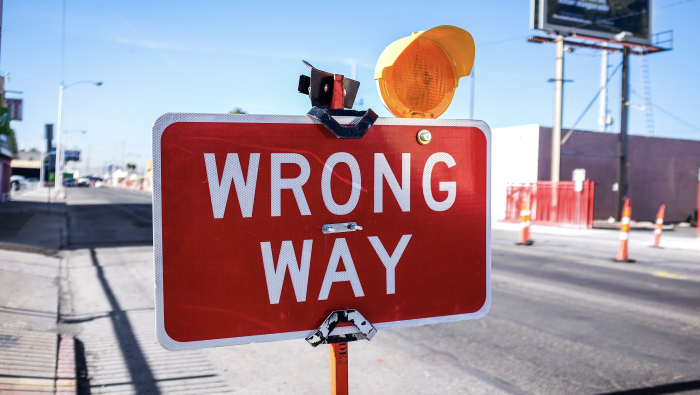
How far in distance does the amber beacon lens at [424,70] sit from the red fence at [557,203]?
19.6 m

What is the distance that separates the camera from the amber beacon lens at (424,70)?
1680mm

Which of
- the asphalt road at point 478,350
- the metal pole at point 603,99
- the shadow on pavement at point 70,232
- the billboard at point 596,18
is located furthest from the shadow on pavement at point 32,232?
the metal pole at point 603,99

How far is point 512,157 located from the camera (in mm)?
29453

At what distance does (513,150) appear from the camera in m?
29.5

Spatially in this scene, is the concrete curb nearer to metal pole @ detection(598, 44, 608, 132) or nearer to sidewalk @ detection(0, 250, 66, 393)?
sidewalk @ detection(0, 250, 66, 393)

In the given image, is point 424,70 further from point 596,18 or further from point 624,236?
point 596,18

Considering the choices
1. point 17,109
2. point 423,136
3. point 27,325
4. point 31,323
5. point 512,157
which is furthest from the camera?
point 17,109

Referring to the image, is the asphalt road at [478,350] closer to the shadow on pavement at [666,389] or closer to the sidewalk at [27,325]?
the shadow on pavement at [666,389]

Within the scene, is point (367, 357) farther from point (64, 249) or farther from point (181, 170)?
point (64, 249)

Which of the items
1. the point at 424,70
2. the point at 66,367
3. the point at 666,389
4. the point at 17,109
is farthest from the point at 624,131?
the point at 17,109

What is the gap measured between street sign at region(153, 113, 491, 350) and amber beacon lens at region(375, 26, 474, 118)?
11 centimetres

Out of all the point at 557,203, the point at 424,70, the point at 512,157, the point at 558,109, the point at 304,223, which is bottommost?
the point at 557,203

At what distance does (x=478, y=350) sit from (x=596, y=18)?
87.9ft

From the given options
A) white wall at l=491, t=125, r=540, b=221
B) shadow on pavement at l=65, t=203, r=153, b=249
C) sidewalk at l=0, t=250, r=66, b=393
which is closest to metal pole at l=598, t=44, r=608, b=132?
white wall at l=491, t=125, r=540, b=221
